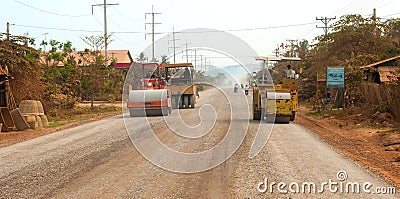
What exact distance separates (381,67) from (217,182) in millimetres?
21642

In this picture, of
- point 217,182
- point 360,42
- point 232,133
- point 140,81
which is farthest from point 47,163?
point 360,42

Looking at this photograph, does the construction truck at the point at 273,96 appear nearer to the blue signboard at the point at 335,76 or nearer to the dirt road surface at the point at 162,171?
the blue signboard at the point at 335,76

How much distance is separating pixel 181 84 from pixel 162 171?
2375 cm

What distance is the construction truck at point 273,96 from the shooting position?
74.8ft

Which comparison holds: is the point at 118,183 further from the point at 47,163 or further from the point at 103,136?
the point at 103,136

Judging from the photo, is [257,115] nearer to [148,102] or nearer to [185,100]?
[148,102]
